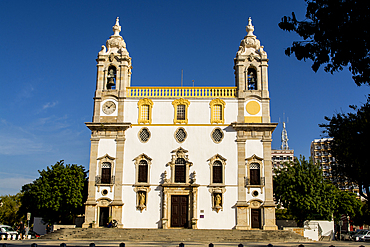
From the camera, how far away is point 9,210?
45.9 m

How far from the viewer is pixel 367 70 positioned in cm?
1191

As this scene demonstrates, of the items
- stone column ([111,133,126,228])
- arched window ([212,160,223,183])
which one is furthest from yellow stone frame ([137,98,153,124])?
arched window ([212,160,223,183])

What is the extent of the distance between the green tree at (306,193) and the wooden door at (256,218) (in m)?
2.68

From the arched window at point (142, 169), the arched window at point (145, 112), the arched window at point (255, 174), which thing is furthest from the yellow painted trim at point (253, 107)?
the arched window at point (142, 169)

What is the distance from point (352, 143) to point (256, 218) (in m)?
13.0

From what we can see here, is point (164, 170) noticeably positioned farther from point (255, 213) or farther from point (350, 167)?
point (350, 167)

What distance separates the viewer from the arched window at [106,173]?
29.7 metres

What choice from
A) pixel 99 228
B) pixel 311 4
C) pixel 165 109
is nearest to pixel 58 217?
pixel 99 228

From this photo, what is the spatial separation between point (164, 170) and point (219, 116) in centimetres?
617

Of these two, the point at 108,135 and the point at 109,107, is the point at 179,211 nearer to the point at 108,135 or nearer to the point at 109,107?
the point at 108,135

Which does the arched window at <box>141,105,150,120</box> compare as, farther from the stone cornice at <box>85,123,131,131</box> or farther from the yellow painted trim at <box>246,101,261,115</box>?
the yellow painted trim at <box>246,101,261,115</box>

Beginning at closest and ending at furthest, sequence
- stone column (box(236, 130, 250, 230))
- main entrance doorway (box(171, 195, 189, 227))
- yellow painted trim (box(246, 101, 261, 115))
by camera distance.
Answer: stone column (box(236, 130, 250, 230)) → main entrance doorway (box(171, 195, 189, 227)) → yellow painted trim (box(246, 101, 261, 115))

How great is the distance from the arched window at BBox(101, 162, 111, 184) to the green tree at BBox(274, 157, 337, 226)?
13.6 meters

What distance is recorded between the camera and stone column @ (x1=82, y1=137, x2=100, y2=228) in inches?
1131
